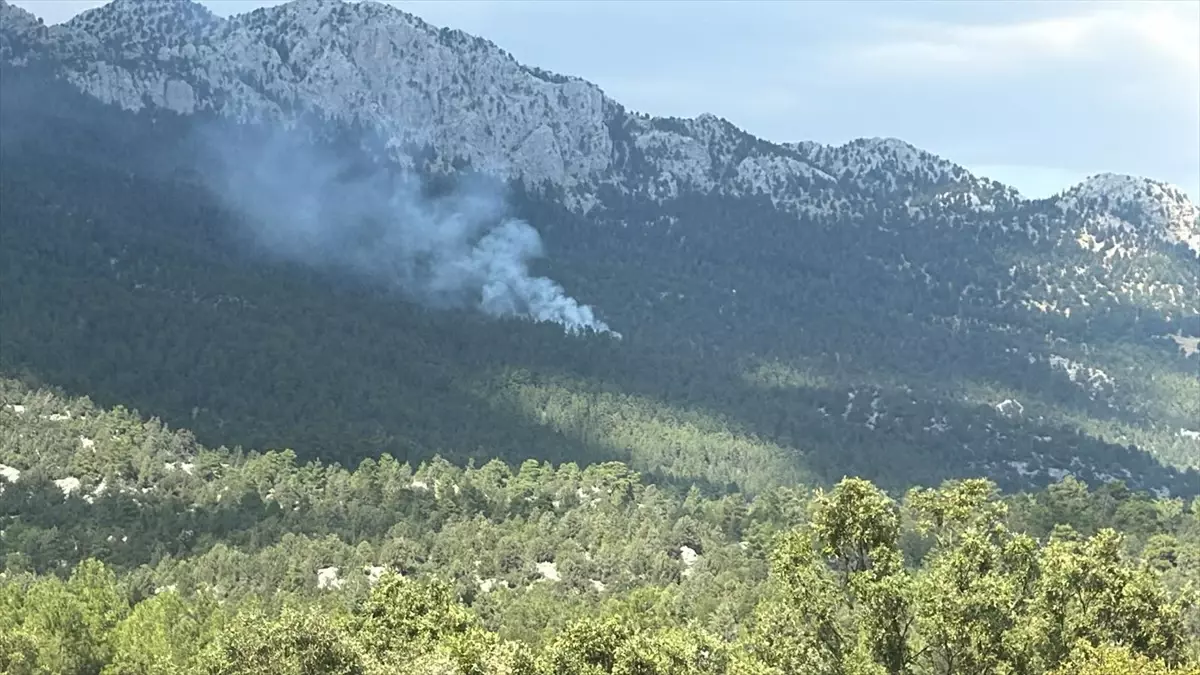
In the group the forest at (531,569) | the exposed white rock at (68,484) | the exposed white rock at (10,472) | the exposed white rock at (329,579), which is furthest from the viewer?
the exposed white rock at (10,472)

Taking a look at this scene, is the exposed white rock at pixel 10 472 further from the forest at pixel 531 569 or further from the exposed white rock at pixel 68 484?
the exposed white rock at pixel 68 484

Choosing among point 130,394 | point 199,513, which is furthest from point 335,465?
point 130,394

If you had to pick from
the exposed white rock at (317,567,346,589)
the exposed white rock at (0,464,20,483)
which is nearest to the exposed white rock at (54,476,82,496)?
the exposed white rock at (0,464,20,483)

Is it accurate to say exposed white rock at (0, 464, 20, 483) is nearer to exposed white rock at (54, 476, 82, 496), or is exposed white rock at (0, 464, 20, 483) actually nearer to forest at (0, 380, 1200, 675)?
forest at (0, 380, 1200, 675)

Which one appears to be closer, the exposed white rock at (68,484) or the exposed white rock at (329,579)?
the exposed white rock at (329,579)

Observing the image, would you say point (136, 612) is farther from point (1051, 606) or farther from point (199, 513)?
point (1051, 606)

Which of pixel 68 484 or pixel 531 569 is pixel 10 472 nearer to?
pixel 68 484

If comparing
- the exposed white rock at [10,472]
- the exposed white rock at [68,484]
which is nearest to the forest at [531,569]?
the exposed white rock at [10,472]

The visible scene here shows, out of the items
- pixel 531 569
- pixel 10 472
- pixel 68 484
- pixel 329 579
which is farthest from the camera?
pixel 10 472

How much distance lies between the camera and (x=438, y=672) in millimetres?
42844

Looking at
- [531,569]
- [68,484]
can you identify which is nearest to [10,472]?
[68,484]

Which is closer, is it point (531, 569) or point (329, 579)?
point (329, 579)

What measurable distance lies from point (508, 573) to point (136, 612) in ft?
137

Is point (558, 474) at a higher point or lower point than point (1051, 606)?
lower
